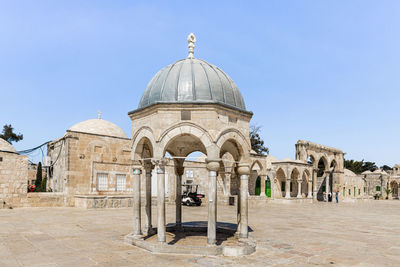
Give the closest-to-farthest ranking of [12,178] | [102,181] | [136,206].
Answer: [136,206] < [12,178] < [102,181]

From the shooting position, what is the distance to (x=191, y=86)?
8555 millimetres

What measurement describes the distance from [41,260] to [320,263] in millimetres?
6183

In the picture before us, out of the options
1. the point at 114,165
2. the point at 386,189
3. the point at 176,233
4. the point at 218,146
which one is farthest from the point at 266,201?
the point at 386,189

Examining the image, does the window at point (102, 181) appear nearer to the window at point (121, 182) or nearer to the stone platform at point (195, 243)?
the window at point (121, 182)

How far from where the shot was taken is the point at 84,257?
7.20 m

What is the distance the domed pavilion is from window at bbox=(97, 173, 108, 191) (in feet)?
49.6

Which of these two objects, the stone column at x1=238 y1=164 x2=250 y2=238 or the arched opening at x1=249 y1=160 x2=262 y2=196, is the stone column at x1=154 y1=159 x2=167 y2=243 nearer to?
the stone column at x1=238 y1=164 x2=250 y2=238

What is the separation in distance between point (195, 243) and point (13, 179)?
15.8 meters

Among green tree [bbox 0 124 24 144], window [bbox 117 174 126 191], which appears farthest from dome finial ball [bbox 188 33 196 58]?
green tree [bbox 0 124 24 144]

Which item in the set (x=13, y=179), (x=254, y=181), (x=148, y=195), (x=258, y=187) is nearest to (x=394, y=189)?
(x=258, y=187)

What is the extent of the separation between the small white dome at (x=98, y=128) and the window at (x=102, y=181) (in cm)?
356

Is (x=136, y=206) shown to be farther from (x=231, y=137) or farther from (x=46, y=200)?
(x=46, y=200)

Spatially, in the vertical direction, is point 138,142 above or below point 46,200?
above

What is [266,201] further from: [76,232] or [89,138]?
[76,232]
